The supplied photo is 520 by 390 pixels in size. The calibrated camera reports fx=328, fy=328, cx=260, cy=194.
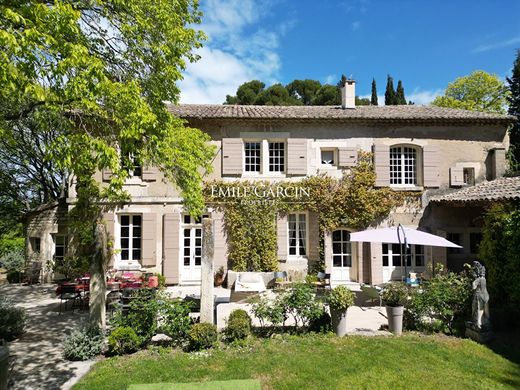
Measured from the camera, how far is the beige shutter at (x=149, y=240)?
487 inches

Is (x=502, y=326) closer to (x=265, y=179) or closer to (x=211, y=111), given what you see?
(x=265, y=179)

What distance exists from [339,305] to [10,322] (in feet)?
23.6

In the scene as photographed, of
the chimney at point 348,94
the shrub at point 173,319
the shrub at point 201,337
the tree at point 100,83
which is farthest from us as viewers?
the chimney at point 348,94

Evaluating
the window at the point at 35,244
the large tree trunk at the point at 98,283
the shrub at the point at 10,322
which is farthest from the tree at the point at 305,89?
the shrub at the point at 10,322

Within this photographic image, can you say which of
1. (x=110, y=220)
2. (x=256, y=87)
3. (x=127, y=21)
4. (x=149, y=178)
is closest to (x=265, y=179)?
(x=149, y=178)

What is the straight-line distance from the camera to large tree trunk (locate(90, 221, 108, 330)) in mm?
6820

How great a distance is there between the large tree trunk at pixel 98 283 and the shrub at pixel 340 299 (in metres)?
4.78

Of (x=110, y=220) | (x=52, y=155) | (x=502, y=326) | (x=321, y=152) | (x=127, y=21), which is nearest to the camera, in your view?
(x=52, y=155)

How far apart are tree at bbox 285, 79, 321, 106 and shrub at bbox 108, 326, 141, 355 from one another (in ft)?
94.8

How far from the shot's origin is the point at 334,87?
3091 centimetres

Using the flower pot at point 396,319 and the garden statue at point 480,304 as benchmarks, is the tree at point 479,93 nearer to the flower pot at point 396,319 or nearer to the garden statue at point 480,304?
the garden statue at point 480,304

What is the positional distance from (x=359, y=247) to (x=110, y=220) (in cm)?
958

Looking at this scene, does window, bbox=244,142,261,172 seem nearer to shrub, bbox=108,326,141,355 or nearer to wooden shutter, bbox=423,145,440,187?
wooden shutter, bbox=423,145,440,187

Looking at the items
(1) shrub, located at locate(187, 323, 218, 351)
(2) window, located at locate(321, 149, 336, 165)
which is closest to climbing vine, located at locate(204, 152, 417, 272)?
(2) window, located at locate(321, 149, 336, 165)
